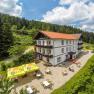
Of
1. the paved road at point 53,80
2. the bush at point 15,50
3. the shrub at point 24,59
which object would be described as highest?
the bush at point 15,50

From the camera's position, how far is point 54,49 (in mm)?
53406

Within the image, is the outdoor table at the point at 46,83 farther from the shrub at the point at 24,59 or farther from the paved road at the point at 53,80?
the shrub at the point at 24,59

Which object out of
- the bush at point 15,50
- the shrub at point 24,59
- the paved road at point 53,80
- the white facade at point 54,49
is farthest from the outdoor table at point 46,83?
the bush at point 15,50

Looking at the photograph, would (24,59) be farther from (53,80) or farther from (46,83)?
(46,83)

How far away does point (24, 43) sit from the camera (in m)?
64.3

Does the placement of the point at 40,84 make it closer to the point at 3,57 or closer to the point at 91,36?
the point at 3,57

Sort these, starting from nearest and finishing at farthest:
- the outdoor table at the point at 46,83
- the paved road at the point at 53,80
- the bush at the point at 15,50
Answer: the paved road at the point at 53,80 < the outdoor table at the point at 46,83 < the bush at the point at 15,50

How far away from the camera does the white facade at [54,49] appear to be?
53.4 meters

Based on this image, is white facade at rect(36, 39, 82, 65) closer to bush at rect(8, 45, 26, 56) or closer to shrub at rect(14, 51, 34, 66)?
shrub at rect(14, 51, 34, 66)

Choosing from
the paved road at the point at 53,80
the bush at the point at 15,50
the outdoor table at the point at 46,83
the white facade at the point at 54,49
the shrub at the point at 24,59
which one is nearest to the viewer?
the paved road at the point at 53,80

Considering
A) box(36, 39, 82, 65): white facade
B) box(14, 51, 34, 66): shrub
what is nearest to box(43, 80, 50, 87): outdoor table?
box(36, 39, 82, 65): white facade

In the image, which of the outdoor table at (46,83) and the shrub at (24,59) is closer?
the outdoor table at (46,83)

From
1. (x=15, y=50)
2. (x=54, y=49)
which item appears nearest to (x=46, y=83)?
(x=54, y=49)

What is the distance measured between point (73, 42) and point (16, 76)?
106 ft
